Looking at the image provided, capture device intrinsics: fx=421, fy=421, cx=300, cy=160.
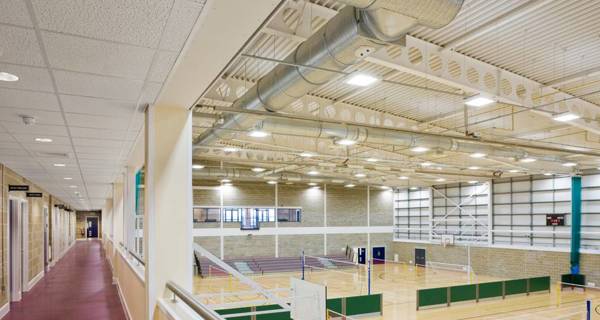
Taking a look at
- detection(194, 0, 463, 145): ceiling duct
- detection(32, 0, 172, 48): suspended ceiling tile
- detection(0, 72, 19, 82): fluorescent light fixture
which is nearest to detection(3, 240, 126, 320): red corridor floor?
detection(194, 0, 463, 145): ceiling duct

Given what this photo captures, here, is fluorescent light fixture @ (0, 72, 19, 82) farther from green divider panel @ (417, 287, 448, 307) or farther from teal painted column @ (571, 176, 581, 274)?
teal painted column @ (571, 176, 581, 274)

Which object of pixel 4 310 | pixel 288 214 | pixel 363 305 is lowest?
pixel 363 305

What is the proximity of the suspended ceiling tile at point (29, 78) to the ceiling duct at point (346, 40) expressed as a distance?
2.41 m

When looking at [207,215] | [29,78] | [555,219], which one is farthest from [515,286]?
[29,78]

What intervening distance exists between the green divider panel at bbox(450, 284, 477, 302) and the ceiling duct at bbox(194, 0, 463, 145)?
1142 centimetres

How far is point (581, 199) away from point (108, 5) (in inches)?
883

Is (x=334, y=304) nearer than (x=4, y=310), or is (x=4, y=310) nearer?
(x=4, y=310)

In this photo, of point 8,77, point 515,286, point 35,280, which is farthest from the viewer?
point 515,286

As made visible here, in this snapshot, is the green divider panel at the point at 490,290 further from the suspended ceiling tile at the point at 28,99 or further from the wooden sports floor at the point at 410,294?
the suspended ceiling tile at the point at 28,99

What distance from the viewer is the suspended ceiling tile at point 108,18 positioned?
2340mm

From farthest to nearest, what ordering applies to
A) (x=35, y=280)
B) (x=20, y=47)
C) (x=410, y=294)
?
(x=410, y=294), (x=35, y=280), (x=20, y=47)

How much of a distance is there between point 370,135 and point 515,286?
10.6m

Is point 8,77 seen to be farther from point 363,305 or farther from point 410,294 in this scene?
point 410,294

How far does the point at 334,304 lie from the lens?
1134cm
